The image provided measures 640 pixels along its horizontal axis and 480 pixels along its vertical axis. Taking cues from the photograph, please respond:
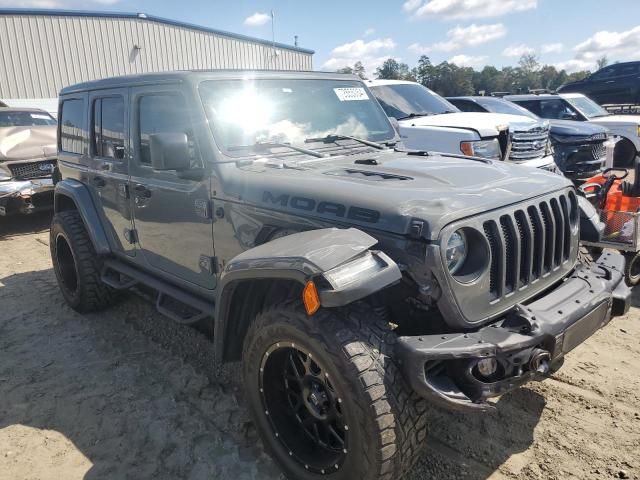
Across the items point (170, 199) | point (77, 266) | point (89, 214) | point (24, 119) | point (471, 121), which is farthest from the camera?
point (24, 119)

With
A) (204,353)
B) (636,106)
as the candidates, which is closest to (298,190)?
(204,353)

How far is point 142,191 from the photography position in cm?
369

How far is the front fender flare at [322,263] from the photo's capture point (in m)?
2.06

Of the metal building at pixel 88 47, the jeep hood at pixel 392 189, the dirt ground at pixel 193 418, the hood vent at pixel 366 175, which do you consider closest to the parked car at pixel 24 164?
the dirt ground at pixel 193 418

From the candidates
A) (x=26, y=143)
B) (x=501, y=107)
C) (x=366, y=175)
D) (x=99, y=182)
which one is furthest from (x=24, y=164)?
(x=501, y=107)

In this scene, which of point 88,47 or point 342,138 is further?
point 88,47

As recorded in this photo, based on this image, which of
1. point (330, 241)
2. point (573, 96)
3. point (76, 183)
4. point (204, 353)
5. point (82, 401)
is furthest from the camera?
point (573, 96)

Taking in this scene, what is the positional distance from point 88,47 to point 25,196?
42.6 ft

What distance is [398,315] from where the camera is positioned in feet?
8.36

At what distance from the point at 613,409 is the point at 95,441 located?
3.08 m

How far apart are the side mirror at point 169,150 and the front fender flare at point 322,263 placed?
805 mm

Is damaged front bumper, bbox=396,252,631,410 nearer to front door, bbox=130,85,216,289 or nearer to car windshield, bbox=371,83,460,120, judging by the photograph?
front door, bbox=130,85,216,289

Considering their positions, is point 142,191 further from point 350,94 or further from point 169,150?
point 350,94

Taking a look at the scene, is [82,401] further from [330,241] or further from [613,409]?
[613,409]
